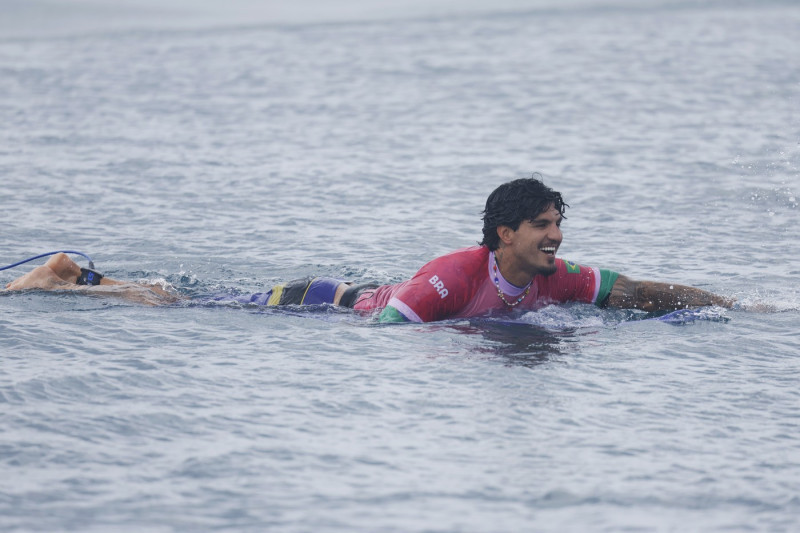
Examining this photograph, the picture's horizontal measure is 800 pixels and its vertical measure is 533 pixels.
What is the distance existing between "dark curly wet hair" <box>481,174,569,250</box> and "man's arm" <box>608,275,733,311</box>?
867 mm

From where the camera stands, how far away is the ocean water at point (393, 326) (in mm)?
5785

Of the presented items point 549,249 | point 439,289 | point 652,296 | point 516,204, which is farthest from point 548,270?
point 652,296

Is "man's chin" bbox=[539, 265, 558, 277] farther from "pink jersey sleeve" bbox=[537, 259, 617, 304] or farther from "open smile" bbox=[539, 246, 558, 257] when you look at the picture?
"pink jersey sleeve" bbox=[537, 259, 617, 304]

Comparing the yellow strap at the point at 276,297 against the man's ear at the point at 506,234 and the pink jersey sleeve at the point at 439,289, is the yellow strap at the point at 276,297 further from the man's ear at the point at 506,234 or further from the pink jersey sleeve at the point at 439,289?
the man's ear at the point at 506,234

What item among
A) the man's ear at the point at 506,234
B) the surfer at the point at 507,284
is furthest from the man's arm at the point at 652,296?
the man's ear at the point at 506,234

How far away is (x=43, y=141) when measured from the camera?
1752cm

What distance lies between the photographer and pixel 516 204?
825 cm

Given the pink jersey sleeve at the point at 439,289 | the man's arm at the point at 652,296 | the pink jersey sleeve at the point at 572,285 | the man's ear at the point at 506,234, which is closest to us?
the pink jersey sleeve at the point at 439,289

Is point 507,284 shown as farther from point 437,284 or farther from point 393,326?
point 393,326

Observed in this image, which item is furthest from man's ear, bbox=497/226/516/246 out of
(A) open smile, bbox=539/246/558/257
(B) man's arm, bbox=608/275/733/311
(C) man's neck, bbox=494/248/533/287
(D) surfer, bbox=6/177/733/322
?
(B) man's arm, bbox=608/275/733/311

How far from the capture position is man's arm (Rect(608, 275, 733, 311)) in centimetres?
876

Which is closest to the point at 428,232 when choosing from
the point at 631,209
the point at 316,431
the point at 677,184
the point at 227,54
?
the point at 631,209

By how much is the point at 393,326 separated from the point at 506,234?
105 centimetres

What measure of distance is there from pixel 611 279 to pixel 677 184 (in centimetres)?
627
